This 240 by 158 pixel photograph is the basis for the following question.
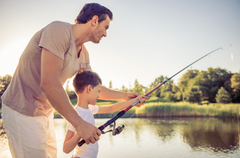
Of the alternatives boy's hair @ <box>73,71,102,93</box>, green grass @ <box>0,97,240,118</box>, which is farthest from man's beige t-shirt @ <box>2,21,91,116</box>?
green grass @ <box>0,97,240,118</box>

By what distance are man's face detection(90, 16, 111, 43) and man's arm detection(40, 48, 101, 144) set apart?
0.36 metres

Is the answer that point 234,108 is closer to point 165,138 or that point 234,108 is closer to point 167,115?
point 167,115

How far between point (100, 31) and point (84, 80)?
46 centimetres

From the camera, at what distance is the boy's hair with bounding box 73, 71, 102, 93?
1.58 metres

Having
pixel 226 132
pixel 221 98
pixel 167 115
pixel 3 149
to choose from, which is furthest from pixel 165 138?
pixel 221 98

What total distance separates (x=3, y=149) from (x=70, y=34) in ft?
17.9

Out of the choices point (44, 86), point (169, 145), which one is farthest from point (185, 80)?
point (44, 86)

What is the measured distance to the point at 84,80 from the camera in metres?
1.58

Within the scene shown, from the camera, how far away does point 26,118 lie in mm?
1119

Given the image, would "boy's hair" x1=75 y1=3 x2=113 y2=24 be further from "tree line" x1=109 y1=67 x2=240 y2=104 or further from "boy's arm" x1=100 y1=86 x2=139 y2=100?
"tree line" x1=109 y1=67 x2=240 y2=104

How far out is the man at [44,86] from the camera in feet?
3.26

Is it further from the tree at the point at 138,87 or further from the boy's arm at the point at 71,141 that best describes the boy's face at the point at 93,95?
the tree at the point at 138,87

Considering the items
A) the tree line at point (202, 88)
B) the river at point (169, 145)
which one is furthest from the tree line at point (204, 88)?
the river at point (169, 145)

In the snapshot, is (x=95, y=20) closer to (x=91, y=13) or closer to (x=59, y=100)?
(x=91, y=13)
